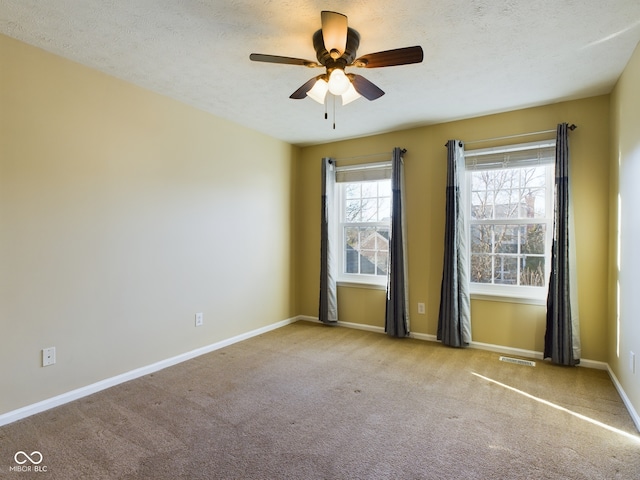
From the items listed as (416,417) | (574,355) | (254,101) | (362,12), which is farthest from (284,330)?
(362,12)

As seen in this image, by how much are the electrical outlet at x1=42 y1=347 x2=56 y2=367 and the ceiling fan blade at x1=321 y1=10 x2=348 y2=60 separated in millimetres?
2673

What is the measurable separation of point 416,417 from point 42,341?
2.56 m

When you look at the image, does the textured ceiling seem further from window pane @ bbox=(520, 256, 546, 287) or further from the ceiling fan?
window pane @ bbox=(520, 256, 546, 287)

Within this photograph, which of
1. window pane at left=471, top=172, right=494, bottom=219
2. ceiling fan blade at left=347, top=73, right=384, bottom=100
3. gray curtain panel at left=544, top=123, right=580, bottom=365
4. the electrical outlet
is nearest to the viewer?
ceiling fan blade at left=347, top=73, right=384, bottom=100

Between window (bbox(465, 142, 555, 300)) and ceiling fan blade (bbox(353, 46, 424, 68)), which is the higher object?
ceiling fan blade (bbox(353, 46, 424, 68))

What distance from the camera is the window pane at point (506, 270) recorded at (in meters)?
3.60

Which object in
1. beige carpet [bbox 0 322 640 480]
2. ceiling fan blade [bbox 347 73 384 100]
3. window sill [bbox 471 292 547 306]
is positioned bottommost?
beige carpet [bbox 0 322 640 480]

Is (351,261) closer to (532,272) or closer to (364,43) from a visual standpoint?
(532,272)

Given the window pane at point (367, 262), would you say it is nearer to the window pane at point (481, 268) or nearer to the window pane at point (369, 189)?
the window pane at point (369, 189)

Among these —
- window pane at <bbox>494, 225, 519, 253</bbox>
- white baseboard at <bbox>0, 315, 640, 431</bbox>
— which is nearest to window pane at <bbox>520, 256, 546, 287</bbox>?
window pane at <bbox>494, 225, 519, 253</bbox>

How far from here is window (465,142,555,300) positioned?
3.44m

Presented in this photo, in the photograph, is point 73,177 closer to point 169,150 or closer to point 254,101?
point 169,150

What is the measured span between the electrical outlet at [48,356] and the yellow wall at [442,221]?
2922 mm

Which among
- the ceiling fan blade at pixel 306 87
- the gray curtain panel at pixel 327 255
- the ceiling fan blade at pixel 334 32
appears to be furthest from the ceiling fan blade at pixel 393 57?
the gray curtain panel at pixel 327 255
